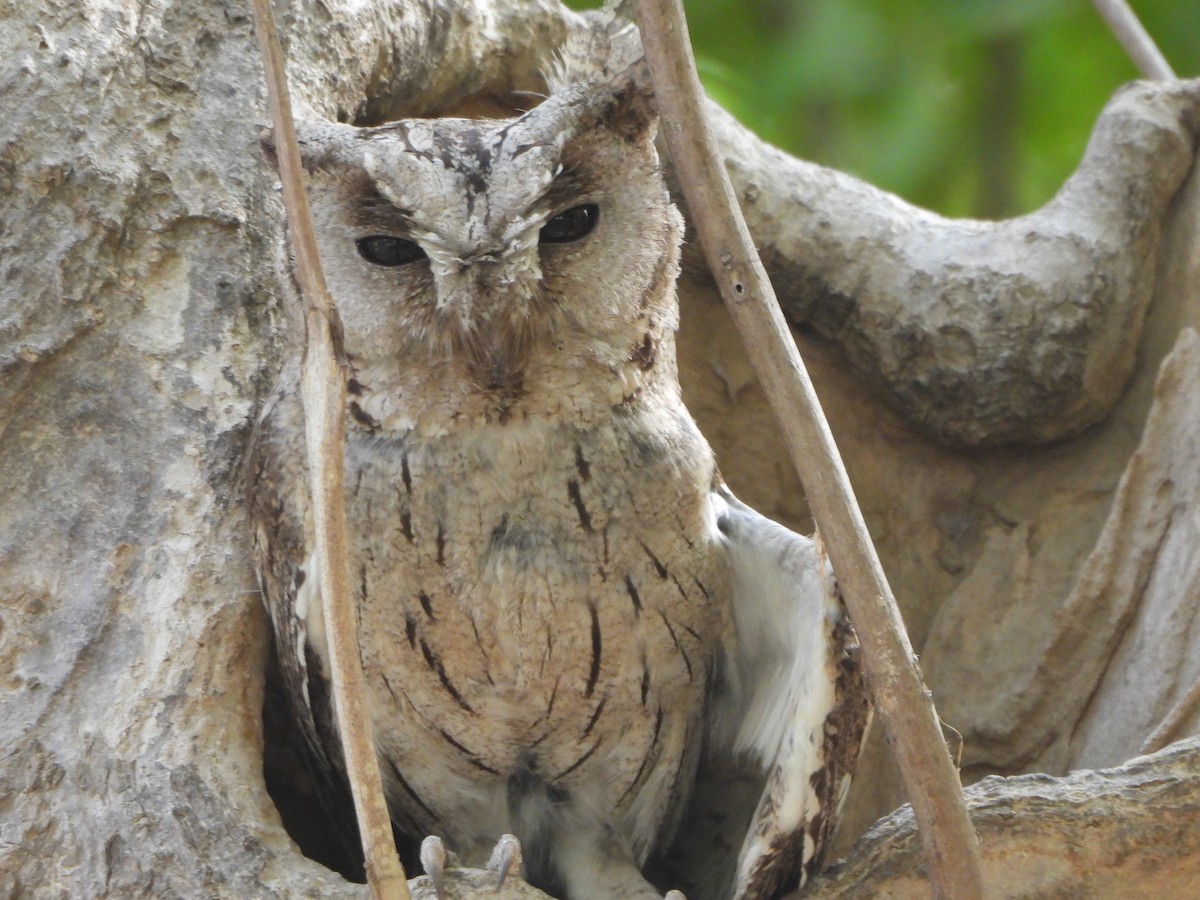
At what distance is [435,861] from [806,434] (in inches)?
25.0

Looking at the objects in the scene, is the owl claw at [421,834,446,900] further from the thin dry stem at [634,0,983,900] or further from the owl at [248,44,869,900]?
the thin dry stem at [634,0,983,900]

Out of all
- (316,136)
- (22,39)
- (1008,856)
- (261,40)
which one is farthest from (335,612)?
(22,39)

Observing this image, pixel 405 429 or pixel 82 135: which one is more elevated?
pixel 82 135

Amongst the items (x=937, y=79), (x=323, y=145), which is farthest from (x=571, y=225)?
(x=937, y=79)

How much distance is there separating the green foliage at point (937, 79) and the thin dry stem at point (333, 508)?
249 centimetres

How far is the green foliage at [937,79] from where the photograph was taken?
3.38 m

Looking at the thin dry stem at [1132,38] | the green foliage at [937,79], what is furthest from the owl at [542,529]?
the green foliage at [937,79]

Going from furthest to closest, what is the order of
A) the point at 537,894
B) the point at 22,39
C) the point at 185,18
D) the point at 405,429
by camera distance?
the point at 185,18 → the point at 22,39 → the point at 405,429 → the point at 537,894

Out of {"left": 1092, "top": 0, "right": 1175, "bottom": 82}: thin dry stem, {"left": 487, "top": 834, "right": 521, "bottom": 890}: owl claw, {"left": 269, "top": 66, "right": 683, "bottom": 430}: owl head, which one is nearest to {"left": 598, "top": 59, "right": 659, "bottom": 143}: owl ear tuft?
{"left": 269, "top": 66, "right": 683, "bottom": 430}: owl head

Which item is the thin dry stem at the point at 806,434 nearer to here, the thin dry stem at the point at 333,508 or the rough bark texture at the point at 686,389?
the thin dry stem at the point at 333,508

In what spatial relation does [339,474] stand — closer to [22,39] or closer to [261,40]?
[261,40]

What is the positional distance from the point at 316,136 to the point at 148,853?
79cm

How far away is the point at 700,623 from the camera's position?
5.37 feet

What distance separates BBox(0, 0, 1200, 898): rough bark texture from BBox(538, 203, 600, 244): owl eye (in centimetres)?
52
